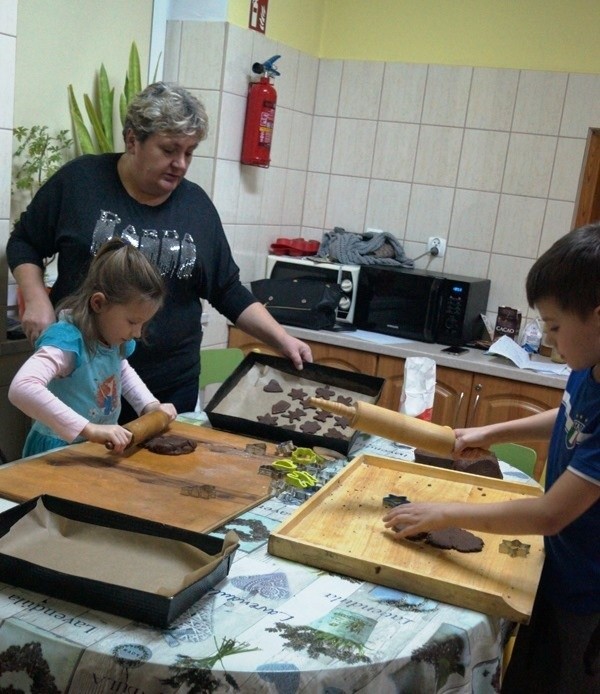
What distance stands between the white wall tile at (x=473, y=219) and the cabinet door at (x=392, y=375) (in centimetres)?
79

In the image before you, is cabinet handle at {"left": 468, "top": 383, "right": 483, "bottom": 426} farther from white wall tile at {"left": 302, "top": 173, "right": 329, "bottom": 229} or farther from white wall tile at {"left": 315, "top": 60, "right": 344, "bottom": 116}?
white wall tile at {"left": 315, "top": 60, "right": 344, "bottom": 116}

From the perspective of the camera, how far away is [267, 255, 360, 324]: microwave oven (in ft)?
12.0

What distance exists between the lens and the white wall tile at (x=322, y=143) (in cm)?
407

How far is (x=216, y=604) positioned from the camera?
3.86 feet

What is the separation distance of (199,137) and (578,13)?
2.25 meters

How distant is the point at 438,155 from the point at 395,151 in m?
0.22

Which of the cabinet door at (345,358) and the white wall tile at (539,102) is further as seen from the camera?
the white wall tile at (539,102)

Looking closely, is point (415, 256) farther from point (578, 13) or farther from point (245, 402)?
point (245, 402)

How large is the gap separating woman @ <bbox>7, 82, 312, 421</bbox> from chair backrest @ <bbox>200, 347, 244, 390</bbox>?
0.40 m

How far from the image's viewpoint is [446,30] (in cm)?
376

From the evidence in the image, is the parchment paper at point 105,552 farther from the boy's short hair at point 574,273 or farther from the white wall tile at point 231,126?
the white wall tile at point 231,126

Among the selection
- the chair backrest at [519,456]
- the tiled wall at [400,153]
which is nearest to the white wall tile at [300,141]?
the tiled wall at [400,153]

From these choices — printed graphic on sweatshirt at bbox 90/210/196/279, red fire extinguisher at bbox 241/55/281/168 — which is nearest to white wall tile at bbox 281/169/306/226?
red fire extinguisher at bbox 241/55/281/168

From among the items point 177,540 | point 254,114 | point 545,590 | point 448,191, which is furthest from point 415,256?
point 177,540
